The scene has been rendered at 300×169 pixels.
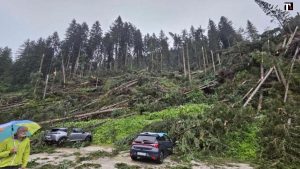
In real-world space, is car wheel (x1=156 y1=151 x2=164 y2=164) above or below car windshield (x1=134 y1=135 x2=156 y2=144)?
below

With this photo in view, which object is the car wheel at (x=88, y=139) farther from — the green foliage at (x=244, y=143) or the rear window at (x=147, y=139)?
the green foliage at (x=244, y=143)

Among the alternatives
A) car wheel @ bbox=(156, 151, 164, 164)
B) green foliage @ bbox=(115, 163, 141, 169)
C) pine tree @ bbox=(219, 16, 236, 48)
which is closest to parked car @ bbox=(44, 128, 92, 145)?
green foliage @ bbox=(115, 163, 141, 169)

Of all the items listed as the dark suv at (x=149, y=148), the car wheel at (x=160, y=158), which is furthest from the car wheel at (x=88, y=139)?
the car wheel at (x=160, y=158)

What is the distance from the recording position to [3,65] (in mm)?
67312

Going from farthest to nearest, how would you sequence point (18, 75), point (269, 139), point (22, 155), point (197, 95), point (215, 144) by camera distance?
point (18, 75) < point (197, 95) < point (215, 144) < point (269, 139) < point (22, 155)

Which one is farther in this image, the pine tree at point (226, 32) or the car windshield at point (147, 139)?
the pine tree at point (226, 32)

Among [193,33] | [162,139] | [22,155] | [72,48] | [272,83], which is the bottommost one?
[162,139]

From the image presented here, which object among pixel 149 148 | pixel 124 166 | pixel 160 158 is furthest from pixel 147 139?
pixel 124 166

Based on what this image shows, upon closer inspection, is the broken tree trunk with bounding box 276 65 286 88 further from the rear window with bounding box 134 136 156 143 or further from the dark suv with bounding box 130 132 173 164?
the rear window with bounding box 134 136 156 143

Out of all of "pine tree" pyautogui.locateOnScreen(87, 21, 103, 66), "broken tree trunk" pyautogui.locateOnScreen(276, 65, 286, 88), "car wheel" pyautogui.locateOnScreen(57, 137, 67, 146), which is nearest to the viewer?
"car wheel" pyautogui.locateOnScreen(57, 137, 67, 146)

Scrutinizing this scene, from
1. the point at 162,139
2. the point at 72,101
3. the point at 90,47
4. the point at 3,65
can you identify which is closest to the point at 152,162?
the point at 162,139

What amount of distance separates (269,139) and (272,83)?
9243 millimetres

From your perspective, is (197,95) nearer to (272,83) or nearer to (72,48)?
(272,83)

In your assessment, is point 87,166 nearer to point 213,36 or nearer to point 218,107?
point 218,107
